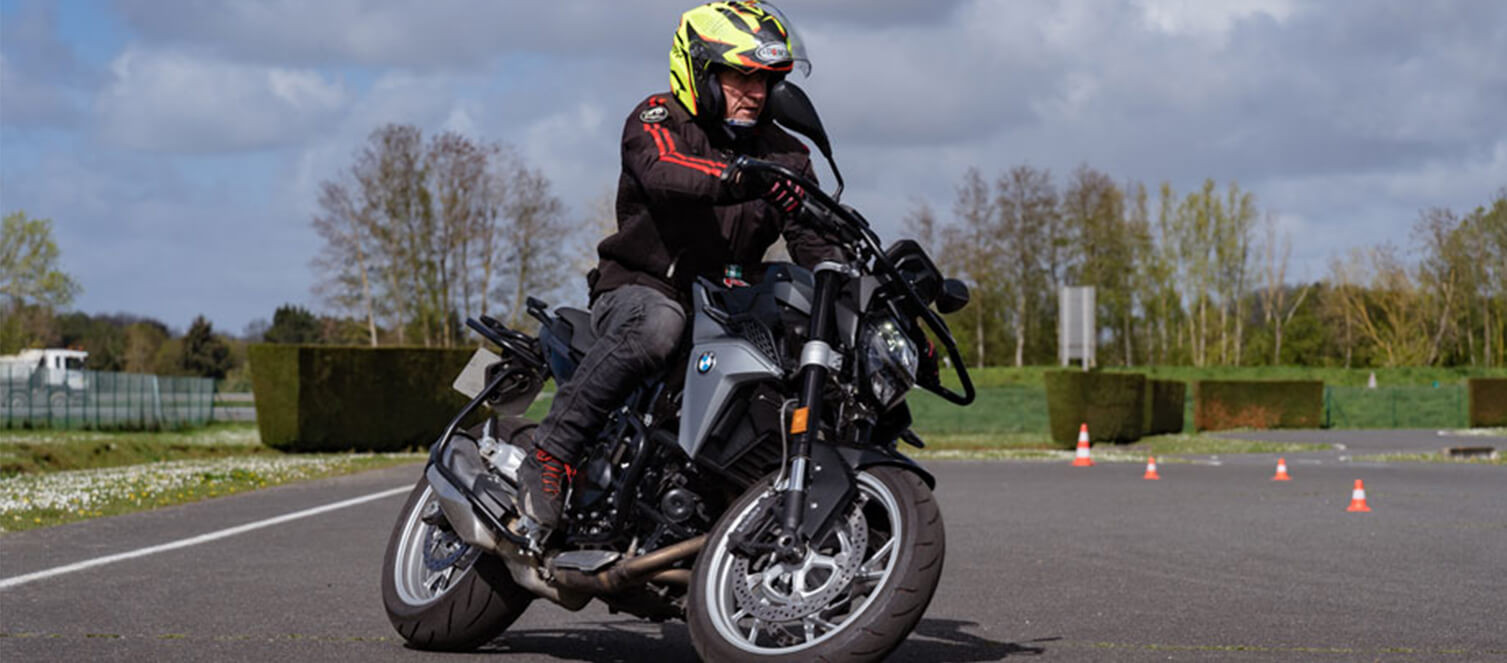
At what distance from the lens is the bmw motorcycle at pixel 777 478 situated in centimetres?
438

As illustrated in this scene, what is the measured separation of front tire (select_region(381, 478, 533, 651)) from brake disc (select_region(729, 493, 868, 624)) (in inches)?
50.1

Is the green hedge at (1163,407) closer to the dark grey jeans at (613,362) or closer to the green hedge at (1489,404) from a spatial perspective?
the green hedge at (1489,404)

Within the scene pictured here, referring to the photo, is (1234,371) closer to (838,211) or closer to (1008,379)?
(1008,379)

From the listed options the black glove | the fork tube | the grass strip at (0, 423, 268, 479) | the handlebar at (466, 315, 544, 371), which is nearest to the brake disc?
the fork tube

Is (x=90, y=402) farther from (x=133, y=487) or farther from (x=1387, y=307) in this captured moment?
(x=1387, y=307)

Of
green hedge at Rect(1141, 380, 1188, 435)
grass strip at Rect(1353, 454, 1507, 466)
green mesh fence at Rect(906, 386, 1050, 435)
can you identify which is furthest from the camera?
green mesh fence at Rect(906, 386, 1050, 435)

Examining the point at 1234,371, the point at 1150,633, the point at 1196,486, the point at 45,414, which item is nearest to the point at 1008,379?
the point at 1234,371

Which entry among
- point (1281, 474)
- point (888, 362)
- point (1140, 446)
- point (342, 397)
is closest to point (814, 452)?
point (888, 362)

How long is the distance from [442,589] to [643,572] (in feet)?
4.00

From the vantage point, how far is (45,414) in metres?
41.6

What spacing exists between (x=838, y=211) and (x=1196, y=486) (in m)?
14.8

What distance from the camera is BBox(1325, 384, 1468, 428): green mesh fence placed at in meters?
A: 55.2

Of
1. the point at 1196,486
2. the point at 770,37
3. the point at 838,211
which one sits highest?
the point at 770,37

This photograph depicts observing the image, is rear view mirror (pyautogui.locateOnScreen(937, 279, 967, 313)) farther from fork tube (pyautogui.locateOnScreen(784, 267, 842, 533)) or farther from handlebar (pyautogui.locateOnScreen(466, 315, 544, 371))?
handlebar (pyautogui.locateOnScreen(466, 315, 544, 371))
